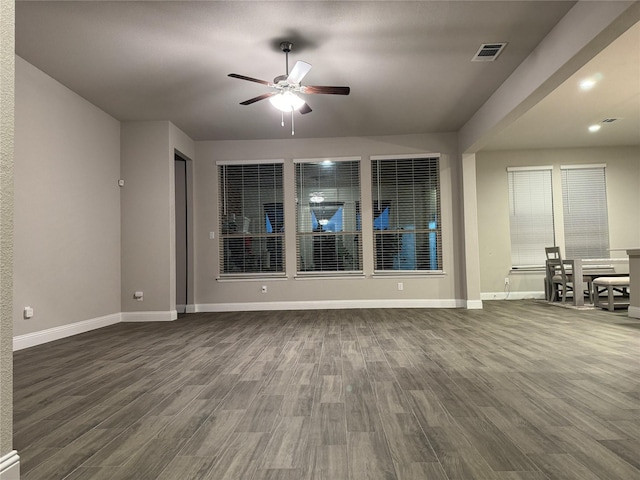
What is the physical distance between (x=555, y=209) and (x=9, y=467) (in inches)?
360

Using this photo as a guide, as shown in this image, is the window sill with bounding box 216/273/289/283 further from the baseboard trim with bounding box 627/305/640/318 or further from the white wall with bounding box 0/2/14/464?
the white wall with bounding box 0/2/14/464

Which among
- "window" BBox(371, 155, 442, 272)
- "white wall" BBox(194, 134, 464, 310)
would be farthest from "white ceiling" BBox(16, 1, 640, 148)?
"window" BBox(371, 155, 442, 272)

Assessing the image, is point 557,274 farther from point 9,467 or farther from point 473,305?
point 9,467

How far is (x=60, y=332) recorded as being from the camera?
5023 mm

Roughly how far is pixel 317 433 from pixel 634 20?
11.1 feet

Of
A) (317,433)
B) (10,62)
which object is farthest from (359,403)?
(10,62)

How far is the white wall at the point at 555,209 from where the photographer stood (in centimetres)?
865

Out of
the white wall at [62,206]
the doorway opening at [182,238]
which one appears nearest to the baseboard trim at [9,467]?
the white wall at [62,206]

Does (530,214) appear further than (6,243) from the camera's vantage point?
Yes

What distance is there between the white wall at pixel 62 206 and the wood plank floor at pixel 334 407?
723 mm

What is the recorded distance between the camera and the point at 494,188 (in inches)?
347

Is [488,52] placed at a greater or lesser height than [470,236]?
greater

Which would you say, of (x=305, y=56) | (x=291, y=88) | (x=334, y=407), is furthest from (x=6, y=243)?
(x=305, y=56)

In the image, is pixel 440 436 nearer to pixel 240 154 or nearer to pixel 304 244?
Answer: pixel 304 244
